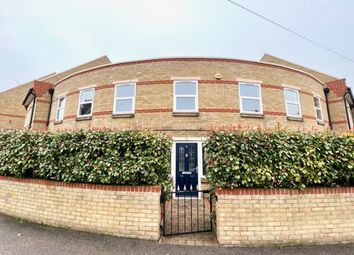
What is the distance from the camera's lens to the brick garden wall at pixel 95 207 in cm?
405

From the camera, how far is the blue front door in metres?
8.45

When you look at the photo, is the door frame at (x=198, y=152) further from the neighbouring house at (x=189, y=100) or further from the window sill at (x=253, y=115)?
the window sill at (x=253, y=115)

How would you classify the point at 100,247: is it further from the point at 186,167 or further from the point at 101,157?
the point at 186,167

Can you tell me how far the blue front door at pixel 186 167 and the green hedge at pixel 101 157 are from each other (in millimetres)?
3956

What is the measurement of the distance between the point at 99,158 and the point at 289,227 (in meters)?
4.39

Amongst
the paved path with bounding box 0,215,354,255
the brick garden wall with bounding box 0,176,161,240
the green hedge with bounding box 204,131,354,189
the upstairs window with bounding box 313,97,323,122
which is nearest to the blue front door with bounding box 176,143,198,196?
the green hedge with bounding box 204,131,354,189

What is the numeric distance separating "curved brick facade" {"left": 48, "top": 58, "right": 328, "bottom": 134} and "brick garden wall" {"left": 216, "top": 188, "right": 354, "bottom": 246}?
5064 millimetres

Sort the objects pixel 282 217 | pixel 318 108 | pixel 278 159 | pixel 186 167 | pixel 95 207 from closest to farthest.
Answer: pixel 282 217, pixel 278 159, pixel 95 207, pixel 186 167, pixel 318 108

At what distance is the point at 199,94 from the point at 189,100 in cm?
58

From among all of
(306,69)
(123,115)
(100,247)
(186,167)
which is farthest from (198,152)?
(306,69)

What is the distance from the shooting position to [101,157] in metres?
4.44

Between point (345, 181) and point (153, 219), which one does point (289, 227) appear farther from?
point (153, 219)

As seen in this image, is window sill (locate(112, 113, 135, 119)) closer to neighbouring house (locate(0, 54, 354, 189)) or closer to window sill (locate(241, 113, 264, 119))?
neighbouring house (locate(0, 54, 354, 189))

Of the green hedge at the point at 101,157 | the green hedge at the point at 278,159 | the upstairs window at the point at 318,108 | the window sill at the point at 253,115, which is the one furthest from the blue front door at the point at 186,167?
the upstairs window at the point at 318,108
